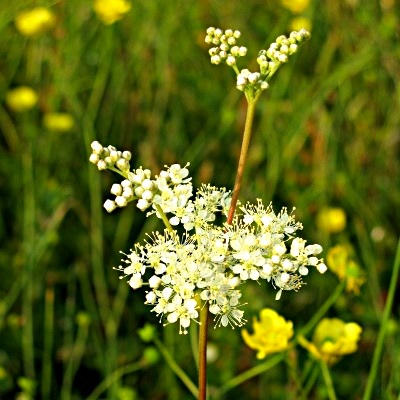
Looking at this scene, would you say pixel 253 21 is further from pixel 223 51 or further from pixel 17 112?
pixel 223 51

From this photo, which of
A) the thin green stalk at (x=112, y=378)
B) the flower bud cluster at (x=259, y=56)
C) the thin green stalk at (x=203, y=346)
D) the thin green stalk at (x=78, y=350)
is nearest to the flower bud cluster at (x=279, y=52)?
the flower bud cluster at (x=259, y=56)

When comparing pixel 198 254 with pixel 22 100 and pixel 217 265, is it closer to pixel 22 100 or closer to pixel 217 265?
pixel 217 265

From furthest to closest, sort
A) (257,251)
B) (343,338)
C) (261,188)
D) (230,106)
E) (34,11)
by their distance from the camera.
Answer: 1. (34,11)
2. (230,106)
3. (261,188)
4. (343,338)
5. (257,251)

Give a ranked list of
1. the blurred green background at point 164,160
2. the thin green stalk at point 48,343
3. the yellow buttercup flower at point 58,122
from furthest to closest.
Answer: the yellow buttercup flower at point 58,122
the blurred green background at point 164,160
the thin green stalk at point 48,343

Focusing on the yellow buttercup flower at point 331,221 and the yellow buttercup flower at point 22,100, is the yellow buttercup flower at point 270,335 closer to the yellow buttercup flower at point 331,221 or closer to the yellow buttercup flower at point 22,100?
the yellow buttercup flower at point 331,221

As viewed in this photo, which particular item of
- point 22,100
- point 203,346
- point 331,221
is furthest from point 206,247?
point 22,100

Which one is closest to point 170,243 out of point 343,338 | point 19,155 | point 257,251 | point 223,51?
point 257,251
